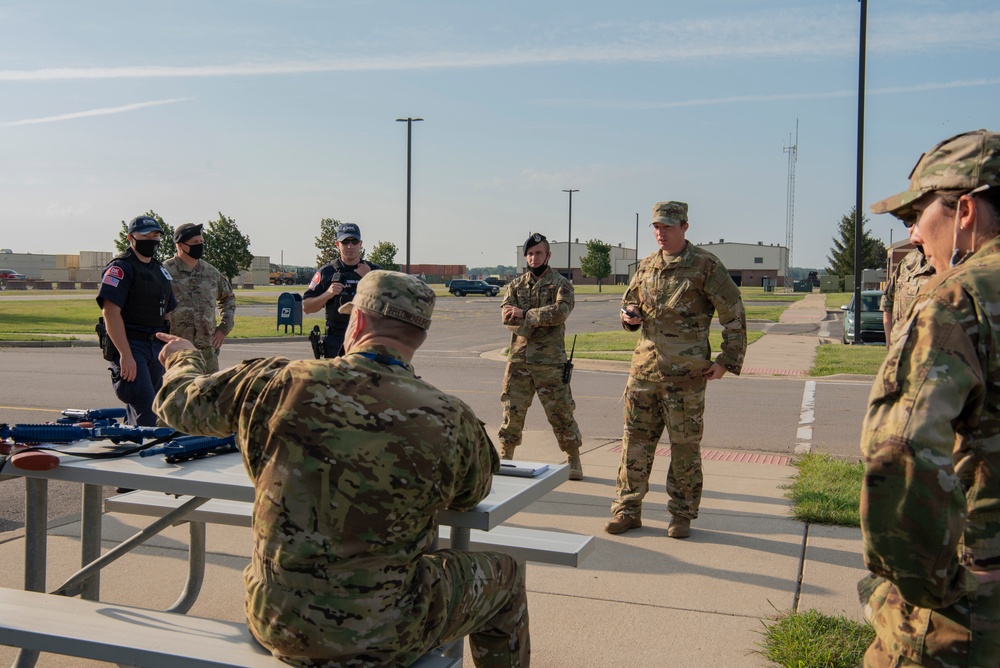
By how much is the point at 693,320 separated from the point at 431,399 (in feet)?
11.4

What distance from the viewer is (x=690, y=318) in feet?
19.0

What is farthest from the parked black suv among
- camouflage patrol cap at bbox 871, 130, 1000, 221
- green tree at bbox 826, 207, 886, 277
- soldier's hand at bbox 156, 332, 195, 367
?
camouflage patrol cap at bbox 871, 130, 1000, 221

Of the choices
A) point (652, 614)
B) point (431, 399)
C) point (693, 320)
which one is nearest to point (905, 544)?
point (431, 399)

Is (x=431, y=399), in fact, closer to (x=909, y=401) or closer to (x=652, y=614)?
(x=909, y=401)

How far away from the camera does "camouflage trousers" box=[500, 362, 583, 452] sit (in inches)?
287

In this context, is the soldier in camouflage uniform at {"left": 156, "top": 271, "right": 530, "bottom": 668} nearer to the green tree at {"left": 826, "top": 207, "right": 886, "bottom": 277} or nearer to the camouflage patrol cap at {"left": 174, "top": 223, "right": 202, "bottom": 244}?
the camouflage patrol cap at {"left": 174, "top": 223, "right": 202, "bottom": 244}

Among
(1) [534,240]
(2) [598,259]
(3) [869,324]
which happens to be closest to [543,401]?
(1) [534,240]

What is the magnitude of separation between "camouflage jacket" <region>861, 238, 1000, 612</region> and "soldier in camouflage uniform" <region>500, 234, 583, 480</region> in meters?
5.29

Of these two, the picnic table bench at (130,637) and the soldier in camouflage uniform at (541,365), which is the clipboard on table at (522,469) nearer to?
the picnic table bench at (130,637)

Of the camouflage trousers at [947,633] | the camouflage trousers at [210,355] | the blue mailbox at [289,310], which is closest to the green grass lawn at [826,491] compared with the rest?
the camouflage trousers at [947,633]

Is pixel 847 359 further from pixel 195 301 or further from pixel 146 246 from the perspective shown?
pixel 146 246

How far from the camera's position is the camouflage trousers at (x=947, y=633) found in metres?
1.94

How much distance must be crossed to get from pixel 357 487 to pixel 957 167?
68.0 inches

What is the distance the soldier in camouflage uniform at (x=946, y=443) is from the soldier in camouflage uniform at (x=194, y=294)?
6406 mm
